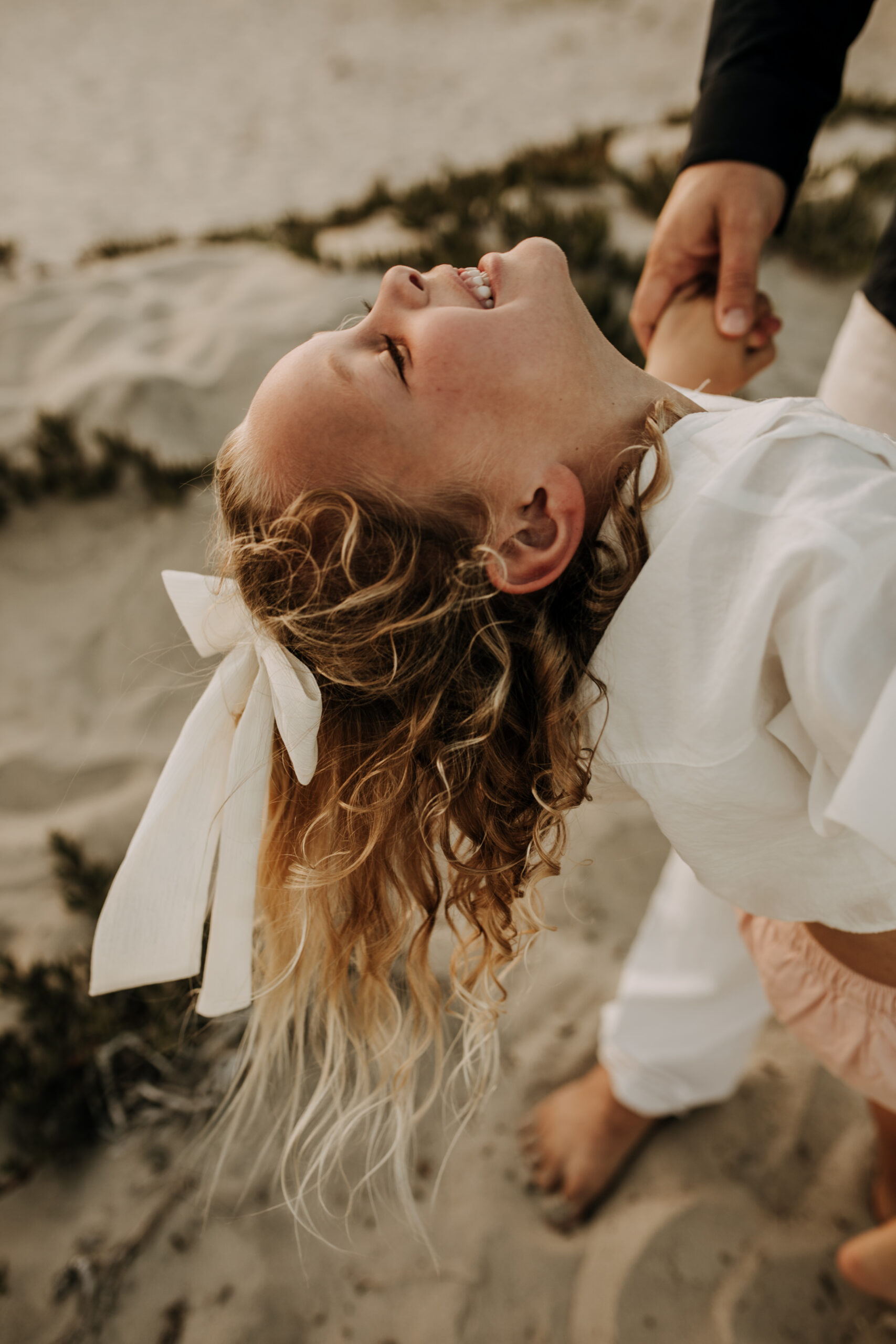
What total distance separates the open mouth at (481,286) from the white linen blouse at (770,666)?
436 mm

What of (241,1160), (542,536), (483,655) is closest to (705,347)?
(542,536)

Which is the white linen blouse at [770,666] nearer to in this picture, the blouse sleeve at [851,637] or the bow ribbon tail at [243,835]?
the blouse sleeve at [851,637]

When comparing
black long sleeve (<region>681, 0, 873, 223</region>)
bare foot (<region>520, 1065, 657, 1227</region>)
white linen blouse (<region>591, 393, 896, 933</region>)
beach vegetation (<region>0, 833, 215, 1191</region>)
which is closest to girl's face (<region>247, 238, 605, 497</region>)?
white linen blouse (<region>591, 393, 896, 933</region>)

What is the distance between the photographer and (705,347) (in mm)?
1805

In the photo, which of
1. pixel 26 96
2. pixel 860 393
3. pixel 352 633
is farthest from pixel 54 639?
pixel 26 96

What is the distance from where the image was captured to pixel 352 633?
138 cm

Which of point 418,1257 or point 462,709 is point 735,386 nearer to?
point 462,709

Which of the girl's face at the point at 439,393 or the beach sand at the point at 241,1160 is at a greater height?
the girl's face at the point at 439,393

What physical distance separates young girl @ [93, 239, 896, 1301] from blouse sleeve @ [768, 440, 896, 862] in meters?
0.07

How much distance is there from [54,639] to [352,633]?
2502 mm

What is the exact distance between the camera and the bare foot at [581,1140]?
2.14 m

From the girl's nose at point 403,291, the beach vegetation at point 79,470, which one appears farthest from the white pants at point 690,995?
the beach vegetation at point 79,470

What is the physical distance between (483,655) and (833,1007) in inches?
37.5

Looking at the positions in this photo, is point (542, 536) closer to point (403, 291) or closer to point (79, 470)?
point (403, 291)
